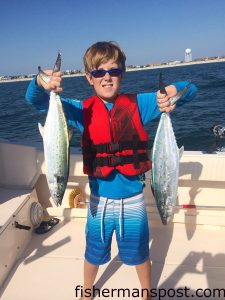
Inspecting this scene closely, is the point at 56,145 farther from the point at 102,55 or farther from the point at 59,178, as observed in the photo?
the point at 102,55

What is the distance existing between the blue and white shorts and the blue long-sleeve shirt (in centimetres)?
7

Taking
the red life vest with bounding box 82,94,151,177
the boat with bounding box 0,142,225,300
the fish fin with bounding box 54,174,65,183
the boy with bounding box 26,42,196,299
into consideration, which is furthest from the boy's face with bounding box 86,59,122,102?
the boat with bounding box 0,142,225,300

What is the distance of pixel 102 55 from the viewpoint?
2.34m

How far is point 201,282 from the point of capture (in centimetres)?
300

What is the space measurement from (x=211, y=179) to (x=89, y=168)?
170 cm

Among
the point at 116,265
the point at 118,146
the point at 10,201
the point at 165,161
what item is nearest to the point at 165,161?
the point at 165,161

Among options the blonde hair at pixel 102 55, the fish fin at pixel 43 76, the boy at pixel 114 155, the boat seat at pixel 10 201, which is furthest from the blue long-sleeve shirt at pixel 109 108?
the boat seat at pixel 10 201

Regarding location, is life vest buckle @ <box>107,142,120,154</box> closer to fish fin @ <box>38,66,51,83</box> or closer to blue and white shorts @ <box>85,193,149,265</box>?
blue and white shorts @ <box>85,193,149,265</box>

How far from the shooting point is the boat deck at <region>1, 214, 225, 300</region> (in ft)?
9.81

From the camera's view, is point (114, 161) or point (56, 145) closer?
point (56, 145)

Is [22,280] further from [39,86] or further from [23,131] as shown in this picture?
[23,131]

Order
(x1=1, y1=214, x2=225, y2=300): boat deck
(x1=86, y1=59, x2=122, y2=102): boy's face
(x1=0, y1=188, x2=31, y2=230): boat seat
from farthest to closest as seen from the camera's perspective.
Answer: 1. (x1=0, y1=188, x2=31, y2=230): boat seat
2. (x1=1, y1=214, x2=225, y2=300): boat deck
3. (x1=86, y1=59, x2=122, y2=102): boy's face

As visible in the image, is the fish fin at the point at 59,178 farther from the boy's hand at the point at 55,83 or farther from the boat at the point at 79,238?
the boat at the point at 79,238

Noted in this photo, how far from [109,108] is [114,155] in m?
0.41
